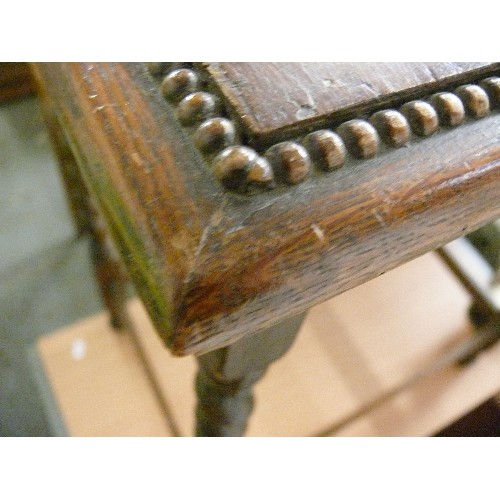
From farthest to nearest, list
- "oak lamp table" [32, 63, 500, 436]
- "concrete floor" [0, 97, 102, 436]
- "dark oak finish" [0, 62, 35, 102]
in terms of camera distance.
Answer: "dark oak finish" [0, 62, 35, 102], "concrete floor" [0, 97, 102, 436], "oak lamp table" [32, 63, 500, 436]

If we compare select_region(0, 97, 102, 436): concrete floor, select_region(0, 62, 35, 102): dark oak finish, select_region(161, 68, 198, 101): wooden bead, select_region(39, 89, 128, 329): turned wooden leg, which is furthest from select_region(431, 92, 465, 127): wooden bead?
select_region(0, 62, 35, 102): dark oak finish

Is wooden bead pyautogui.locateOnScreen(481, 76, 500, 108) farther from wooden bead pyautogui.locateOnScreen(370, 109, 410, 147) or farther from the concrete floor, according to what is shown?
the concrete floor

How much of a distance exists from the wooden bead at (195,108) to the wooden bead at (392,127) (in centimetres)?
7

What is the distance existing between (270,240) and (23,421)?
75 cm

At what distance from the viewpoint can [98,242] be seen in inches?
26.0

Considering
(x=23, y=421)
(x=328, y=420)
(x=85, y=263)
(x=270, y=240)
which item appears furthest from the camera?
(x=85, y=263)

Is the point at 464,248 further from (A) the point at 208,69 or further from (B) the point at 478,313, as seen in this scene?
(A) the point at 208,69

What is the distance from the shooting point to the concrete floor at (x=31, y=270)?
81 cm

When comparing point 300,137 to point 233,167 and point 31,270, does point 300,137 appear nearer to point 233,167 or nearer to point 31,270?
point 233,167

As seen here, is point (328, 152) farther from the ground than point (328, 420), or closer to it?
farther from the ground

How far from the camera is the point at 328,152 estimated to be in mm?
198

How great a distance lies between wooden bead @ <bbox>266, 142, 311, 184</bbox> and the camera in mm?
192

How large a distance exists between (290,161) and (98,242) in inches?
20.2
